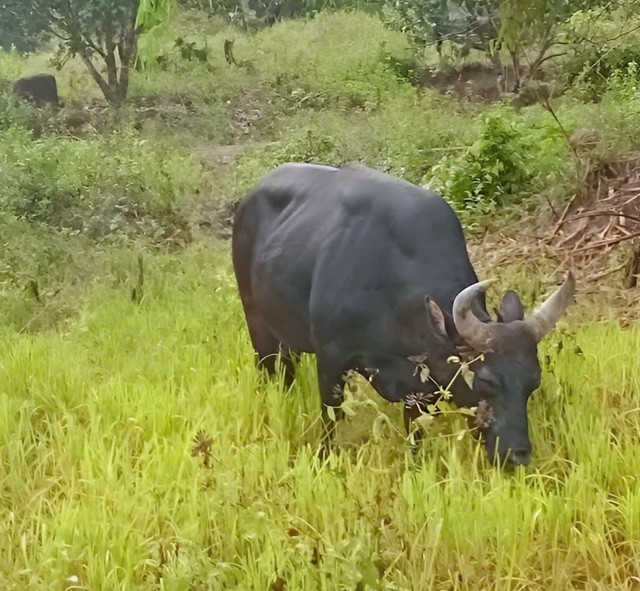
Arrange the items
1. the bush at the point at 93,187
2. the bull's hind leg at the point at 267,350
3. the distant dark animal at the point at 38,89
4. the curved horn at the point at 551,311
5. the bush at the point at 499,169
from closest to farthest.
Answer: the curved horn at the point at 551,311, the bull's hind leg at the point at 267,350, the bush at the point at 499,169, the bush at the point at 93,187, the distant dark animal at the point at 38,89

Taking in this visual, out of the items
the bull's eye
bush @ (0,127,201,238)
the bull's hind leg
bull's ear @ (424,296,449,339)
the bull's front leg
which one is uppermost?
bull's ear @ (424,296,449,339)

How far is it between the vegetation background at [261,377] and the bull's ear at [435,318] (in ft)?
1.21

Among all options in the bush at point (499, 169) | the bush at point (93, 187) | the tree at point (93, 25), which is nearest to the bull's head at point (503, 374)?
the bush at point (499, 169)

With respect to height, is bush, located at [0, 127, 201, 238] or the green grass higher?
the green grass

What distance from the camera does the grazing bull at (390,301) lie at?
129 inches

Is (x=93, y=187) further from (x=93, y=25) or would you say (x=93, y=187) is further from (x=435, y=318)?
(x=435, y=318)

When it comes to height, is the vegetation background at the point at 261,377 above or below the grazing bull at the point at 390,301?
below

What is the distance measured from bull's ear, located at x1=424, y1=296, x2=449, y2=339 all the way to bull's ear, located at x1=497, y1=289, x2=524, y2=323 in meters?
0.24

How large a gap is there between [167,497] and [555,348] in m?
2.16

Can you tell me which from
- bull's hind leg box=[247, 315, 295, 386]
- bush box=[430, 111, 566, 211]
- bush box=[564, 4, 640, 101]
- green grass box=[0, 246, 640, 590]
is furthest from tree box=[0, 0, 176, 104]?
green grass box=[0, 246, 640, 590]

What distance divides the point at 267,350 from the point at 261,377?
380 millimetres

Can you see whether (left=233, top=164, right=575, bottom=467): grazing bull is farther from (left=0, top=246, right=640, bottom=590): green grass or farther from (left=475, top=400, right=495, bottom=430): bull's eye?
(left=0, top=246, right=640, bottom=590): green grass

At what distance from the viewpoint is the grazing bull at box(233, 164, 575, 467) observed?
3285mm

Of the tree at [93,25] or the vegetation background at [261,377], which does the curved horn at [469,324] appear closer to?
the vegetation background at [261,377]
